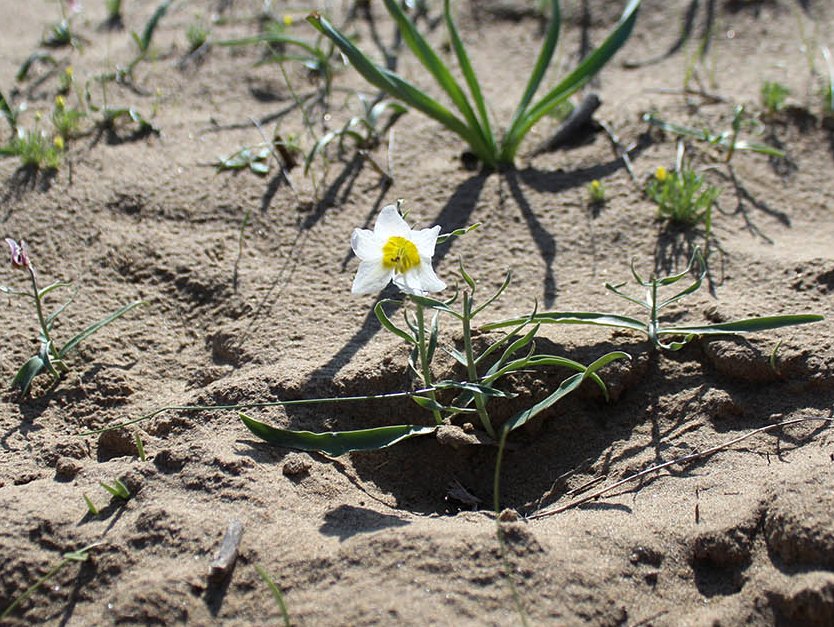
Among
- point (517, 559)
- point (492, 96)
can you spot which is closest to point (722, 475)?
point (517, 559)

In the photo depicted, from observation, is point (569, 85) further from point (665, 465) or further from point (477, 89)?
point (665, 465)

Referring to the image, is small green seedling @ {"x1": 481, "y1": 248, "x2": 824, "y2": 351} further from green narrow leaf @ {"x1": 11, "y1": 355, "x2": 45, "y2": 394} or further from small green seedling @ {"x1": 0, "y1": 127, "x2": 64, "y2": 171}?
small green seedling @ {"x1": 0, "y1": 127, "x2": 64, "y2": 171}

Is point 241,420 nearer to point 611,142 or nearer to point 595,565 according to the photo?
point 595,565

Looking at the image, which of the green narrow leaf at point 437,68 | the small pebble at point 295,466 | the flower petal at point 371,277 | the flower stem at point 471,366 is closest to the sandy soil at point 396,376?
the small pebble at point 295,466

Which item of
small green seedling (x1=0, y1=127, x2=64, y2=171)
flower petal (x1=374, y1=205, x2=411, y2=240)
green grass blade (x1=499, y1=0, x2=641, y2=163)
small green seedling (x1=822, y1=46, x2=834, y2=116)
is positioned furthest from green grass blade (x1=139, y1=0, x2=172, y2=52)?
small green seedling (x1=822, y1=46, x2=834, y2=116)

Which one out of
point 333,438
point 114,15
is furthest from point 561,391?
point 114,15

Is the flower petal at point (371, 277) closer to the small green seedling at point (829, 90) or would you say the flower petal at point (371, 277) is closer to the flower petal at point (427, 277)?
the flower petal at point (427, 277)

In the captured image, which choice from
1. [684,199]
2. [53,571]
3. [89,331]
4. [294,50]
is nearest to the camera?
[53,571]
